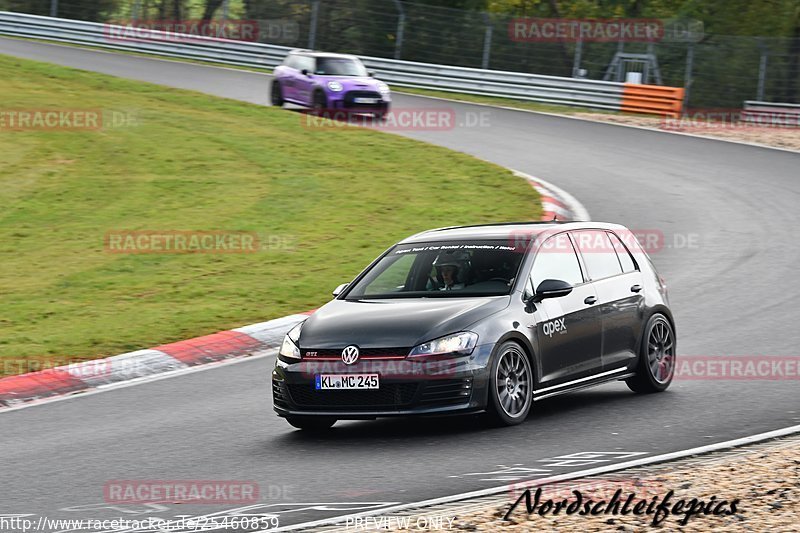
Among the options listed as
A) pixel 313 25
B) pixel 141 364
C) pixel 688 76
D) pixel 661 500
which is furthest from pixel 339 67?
pixel 661 500

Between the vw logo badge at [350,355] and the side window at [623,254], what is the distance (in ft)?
9.61

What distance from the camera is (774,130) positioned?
33.2 metres

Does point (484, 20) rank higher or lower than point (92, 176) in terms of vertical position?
higher

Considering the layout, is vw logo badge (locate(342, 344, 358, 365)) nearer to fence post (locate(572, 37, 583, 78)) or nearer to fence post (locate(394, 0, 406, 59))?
fence post (locate(572, 37, 583, 78))

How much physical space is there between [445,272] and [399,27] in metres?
32.9

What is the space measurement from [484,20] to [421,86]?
3344 millimetres

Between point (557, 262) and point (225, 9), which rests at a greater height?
point (225, 9)

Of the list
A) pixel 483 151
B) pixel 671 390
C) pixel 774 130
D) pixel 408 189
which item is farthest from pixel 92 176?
pixel 774 130

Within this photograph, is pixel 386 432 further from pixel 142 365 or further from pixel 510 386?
pixel 142 365

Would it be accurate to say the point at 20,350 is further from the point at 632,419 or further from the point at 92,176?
the point at 92,176

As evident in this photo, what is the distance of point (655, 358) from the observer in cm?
1080

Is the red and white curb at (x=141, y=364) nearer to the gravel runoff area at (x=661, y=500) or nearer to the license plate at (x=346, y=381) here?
the license plate at (x=346, y=381)

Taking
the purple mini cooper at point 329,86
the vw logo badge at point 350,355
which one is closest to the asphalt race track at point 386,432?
the vw logo badge at point 350,355

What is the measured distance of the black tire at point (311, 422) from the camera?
30.2 ft
